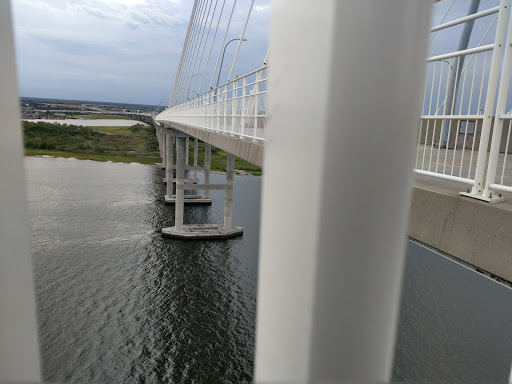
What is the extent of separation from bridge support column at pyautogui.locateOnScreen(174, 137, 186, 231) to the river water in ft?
4.29

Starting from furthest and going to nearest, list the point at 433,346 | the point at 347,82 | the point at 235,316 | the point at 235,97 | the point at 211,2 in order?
the point at 211,2 < the point at 235,316 < the point at 433,346 < the point at 235,97 < the point at 347,82

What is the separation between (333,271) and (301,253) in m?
0.07

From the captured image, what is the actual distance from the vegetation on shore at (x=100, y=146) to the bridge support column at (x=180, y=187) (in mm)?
17242

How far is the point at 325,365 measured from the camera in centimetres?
77

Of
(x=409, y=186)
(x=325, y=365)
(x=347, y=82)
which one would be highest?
(x=347, y=82)

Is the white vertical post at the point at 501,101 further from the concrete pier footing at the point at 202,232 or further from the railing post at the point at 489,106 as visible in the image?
the concrete pier footing at the point at 202,232

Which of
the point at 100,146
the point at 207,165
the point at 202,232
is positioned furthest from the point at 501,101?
the point at 100,146

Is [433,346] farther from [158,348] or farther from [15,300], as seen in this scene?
[15,300]

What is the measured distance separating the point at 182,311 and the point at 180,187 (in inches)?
389

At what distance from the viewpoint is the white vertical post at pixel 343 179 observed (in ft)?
2.39

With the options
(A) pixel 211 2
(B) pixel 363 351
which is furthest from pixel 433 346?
(A) pixel 211 2

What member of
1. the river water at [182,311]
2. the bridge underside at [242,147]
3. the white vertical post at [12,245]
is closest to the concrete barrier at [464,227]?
the white vertical post at [12,245]

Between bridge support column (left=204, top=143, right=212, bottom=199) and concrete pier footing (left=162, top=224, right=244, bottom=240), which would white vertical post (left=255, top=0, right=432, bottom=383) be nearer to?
concrete pier footing (left=162, top=224, right=244, bottom=240)

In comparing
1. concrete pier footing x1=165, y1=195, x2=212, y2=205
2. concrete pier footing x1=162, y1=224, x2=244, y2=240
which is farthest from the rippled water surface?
concrete pier footing x1=165, y1=195, x2=212, y2=205
